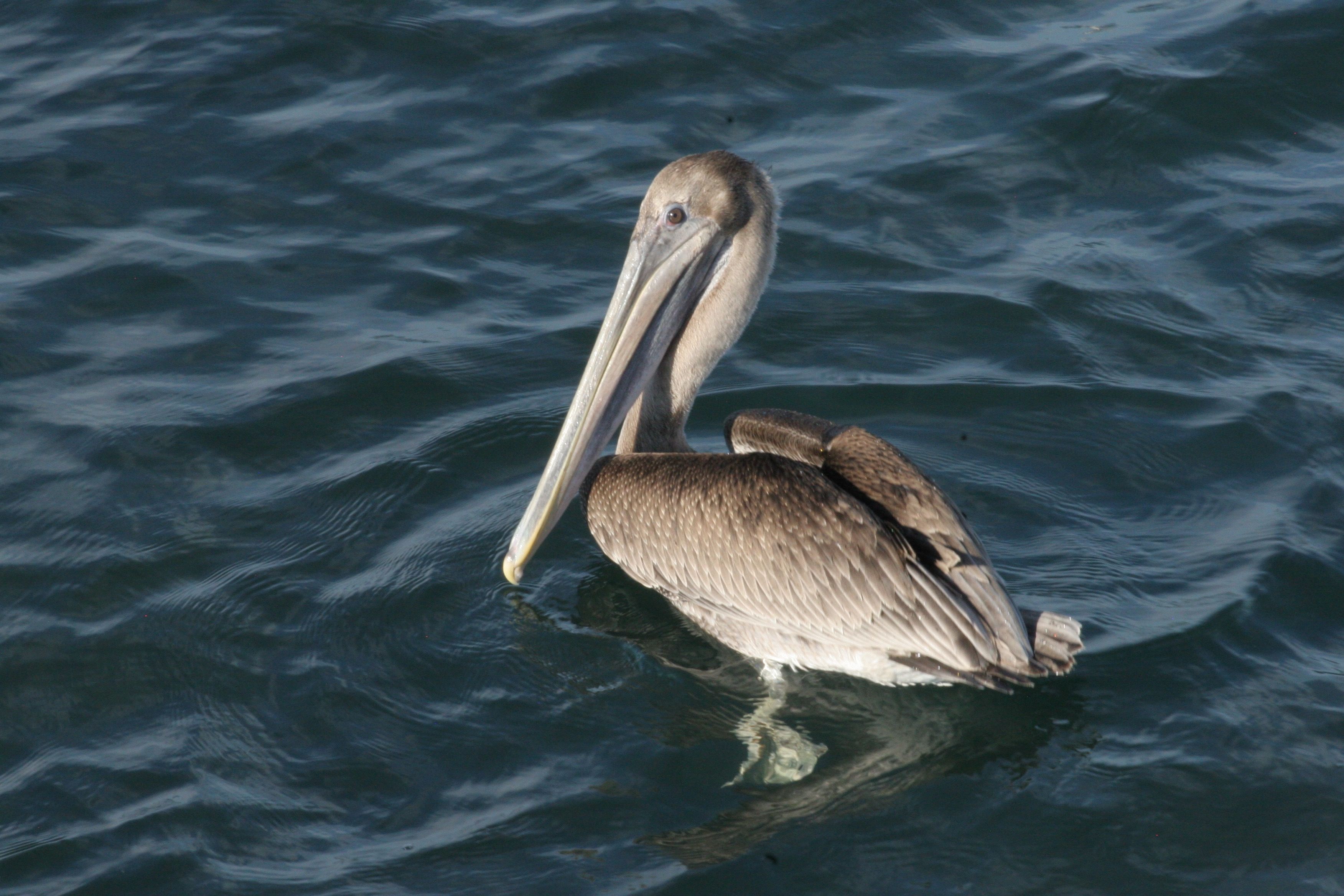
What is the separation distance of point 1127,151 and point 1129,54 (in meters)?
1.13

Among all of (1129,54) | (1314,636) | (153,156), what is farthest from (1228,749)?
(153,156)

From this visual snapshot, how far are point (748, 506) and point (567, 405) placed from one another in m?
1.89

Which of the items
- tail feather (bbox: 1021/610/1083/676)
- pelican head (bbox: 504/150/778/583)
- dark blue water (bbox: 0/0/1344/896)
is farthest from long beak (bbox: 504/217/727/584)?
tail feather (bbox: 1021/610/1083/676)

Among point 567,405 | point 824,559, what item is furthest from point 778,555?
point 567,405

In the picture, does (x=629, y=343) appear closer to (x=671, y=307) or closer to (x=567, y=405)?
(x=671, y=307)

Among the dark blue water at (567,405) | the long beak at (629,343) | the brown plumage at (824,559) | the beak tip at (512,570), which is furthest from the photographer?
the long beak at (629,343)

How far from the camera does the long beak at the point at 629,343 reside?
227 inches

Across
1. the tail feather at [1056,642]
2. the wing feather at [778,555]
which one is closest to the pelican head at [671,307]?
the wing feather at [778,555]

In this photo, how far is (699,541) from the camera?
548cm

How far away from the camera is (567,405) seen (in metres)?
6.99

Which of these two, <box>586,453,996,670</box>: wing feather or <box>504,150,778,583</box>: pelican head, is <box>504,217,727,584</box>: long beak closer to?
<box>504,150,778,583</box>: pelican head

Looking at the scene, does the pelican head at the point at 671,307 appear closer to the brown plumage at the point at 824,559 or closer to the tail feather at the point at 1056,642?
the brown plumage at the point at 824,559

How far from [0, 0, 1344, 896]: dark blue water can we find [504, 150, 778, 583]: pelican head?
499 millimetres

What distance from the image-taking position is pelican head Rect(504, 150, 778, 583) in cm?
578
